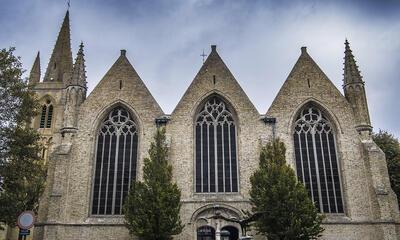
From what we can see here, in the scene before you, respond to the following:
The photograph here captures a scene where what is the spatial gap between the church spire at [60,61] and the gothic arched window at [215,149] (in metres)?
23.1

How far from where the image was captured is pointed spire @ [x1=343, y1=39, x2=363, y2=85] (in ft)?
82.3

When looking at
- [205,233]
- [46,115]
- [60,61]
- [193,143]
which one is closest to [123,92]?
[193,143]

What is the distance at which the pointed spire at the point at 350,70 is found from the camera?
25.1m

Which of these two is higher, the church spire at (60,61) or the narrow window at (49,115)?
the church spire at (60,61)

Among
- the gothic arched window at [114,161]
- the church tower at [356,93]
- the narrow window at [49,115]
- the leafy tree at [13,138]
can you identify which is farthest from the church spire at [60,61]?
the church tower at [356,93]

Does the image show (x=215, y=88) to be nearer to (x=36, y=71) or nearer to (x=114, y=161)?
(x=114, y=161)

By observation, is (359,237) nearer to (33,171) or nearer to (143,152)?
(143,152)

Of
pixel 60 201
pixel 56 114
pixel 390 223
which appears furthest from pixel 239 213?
pixel 56 114

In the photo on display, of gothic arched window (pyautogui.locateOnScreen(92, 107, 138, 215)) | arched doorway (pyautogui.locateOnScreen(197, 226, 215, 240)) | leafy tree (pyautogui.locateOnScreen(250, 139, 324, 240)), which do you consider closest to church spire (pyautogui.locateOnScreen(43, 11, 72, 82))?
gothic arched window (pyautogui.locateOnScreen(92, 107, 138, 215))

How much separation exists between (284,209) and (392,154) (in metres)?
15.1

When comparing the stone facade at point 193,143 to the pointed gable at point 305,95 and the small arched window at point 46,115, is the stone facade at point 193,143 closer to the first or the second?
the pointed gable at point 305,95

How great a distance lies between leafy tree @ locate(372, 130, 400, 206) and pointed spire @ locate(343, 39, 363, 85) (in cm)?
767

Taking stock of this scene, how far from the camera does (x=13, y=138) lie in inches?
749

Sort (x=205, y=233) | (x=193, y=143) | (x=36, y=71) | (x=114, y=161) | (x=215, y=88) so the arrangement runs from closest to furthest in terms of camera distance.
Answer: (x=205, y=233)
(x=114, y=161)
(x=193, y=143)
(x=215, y=88)
(x=36, y=71)
